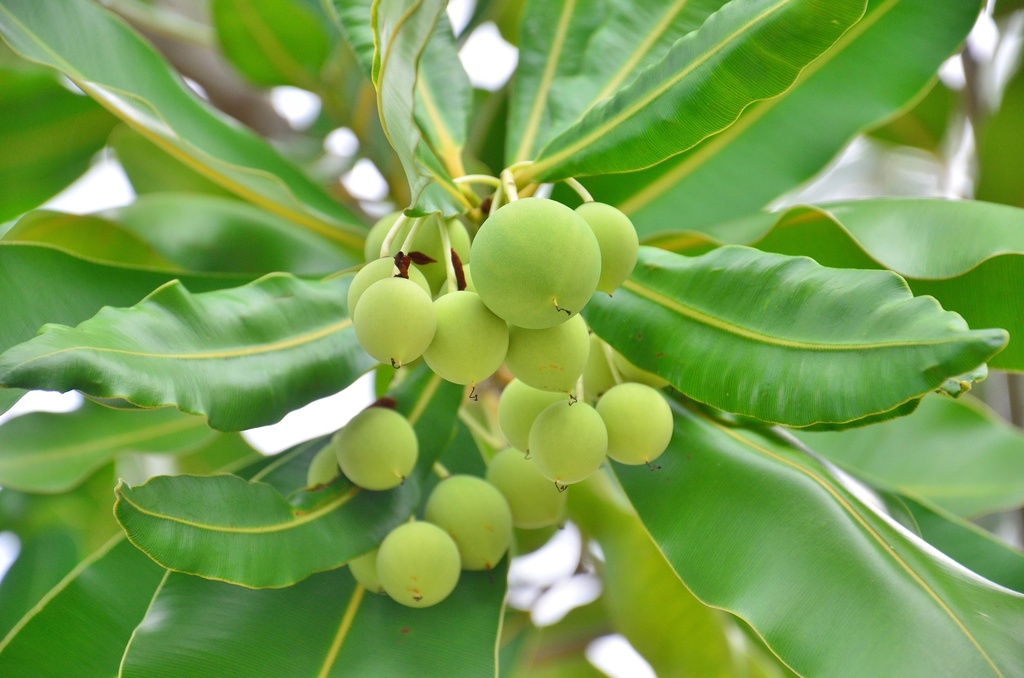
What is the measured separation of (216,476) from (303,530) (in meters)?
0.10

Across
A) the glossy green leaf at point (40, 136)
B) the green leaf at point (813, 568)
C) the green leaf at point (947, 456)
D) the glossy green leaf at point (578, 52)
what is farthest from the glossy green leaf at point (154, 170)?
the green leaf at point (947, 456)

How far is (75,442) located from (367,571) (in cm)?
66

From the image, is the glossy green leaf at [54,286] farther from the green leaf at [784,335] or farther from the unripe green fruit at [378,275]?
the green leaf at [784,335]

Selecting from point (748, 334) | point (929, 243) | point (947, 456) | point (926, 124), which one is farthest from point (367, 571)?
point (926, 124)

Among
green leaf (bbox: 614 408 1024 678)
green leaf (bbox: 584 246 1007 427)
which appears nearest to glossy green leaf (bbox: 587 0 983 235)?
green leaf (bbox: 584 246 1007 427)

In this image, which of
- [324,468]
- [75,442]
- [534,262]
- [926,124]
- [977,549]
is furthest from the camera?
[926,124]

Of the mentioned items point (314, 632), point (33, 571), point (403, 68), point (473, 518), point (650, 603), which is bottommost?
point (33, 571)

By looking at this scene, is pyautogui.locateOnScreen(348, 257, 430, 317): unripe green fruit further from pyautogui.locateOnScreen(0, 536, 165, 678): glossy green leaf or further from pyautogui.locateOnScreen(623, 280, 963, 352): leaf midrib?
pyautogui.locateOnScreen(0, 536, 165, 678): glossy green leaf

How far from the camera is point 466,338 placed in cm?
71

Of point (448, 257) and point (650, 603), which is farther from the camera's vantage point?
point (650, 603)

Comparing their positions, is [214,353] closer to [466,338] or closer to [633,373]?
[466,338]

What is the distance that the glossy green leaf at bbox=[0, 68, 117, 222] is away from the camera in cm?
116

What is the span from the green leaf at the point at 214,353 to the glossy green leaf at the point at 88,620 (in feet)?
1.12

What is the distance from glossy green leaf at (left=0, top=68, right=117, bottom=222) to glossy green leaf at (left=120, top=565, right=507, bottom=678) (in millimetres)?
633
